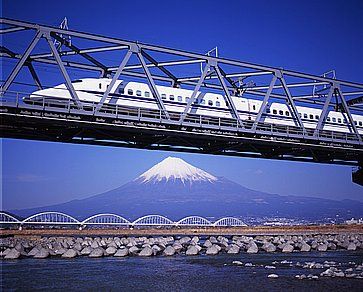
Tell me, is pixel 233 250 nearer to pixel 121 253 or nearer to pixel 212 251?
pixel 212 251

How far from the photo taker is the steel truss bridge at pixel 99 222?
44.6 meters

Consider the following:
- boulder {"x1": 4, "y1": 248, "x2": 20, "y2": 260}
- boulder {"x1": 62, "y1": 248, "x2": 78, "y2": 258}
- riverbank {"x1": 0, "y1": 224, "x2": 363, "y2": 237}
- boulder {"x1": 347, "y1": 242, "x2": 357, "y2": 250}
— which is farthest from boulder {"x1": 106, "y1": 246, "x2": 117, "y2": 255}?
boulder {"x1": 347, "y1": 242, "x2": 357, "y2": 250}

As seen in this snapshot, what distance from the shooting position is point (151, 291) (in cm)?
2023

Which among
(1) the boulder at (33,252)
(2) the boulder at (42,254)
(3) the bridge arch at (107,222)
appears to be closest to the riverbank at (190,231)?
(3) the bridge arch at (107,222)

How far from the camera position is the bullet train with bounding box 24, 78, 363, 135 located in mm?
30378

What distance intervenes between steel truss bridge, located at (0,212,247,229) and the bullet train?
675 inches

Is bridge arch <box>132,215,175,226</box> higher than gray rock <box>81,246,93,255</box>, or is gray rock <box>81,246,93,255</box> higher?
bridge arch <box>132,215,175,226</box>

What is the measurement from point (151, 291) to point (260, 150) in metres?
19.1

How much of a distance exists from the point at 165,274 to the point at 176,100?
15420 mm

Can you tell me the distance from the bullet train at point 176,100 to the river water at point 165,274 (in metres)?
10.3

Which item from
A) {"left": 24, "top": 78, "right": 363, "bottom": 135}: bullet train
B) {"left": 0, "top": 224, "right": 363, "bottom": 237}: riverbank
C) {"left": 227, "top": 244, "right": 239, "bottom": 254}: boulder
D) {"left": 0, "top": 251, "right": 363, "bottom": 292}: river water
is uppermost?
{"left": 24, "top": 78, "right": 363, "bottom": 135}: bullet train

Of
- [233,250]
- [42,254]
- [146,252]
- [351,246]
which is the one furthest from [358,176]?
[42,254]

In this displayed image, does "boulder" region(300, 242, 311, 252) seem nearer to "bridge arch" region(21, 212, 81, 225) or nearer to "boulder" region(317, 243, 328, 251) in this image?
"boulder" region(317, 243, 328, 251)

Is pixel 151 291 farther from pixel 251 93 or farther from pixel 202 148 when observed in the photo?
pixel 251 93
